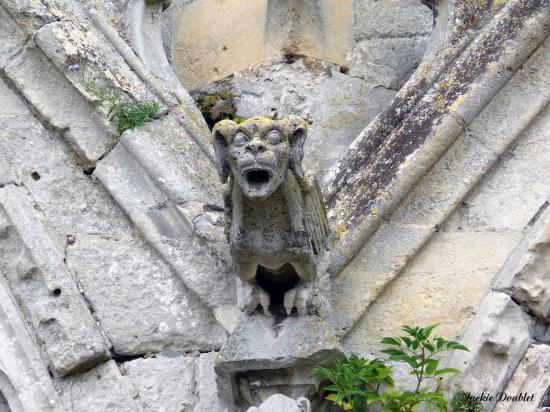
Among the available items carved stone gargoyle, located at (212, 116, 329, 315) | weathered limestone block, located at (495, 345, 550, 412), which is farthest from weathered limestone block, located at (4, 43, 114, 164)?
weathered limestone block, located at (495, 345, 550, 412)

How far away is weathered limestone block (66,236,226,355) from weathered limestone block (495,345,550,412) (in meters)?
1.07

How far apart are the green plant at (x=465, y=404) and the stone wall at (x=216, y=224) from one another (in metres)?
0.06

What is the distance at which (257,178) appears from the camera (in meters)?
5.64

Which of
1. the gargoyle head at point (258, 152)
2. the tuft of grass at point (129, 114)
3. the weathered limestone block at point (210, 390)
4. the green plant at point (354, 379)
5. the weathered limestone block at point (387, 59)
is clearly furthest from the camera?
the weathered limestone block at point (387, 59)

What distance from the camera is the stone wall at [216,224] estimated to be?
242 inches

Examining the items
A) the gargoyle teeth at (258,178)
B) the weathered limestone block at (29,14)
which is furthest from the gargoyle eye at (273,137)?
the weathered limestone block at (29,14)

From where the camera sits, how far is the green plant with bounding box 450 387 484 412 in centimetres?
597

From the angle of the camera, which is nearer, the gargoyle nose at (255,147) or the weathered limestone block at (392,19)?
the gargoyle nose at (255,147)

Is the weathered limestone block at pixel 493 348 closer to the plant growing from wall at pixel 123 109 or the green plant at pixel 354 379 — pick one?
the green plant at pixel 354 379

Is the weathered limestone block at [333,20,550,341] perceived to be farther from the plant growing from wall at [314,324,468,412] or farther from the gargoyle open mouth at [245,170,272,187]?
the gargoyle open mouth at [245,170,272,187]

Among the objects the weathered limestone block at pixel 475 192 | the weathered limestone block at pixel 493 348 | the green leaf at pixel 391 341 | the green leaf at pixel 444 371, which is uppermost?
the weathered limestone block at pixel 475 192

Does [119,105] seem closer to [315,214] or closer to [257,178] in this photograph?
[315,214]

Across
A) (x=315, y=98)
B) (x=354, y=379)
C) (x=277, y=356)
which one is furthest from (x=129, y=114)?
(x=354, y=379)

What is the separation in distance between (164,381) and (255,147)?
1.11 m
